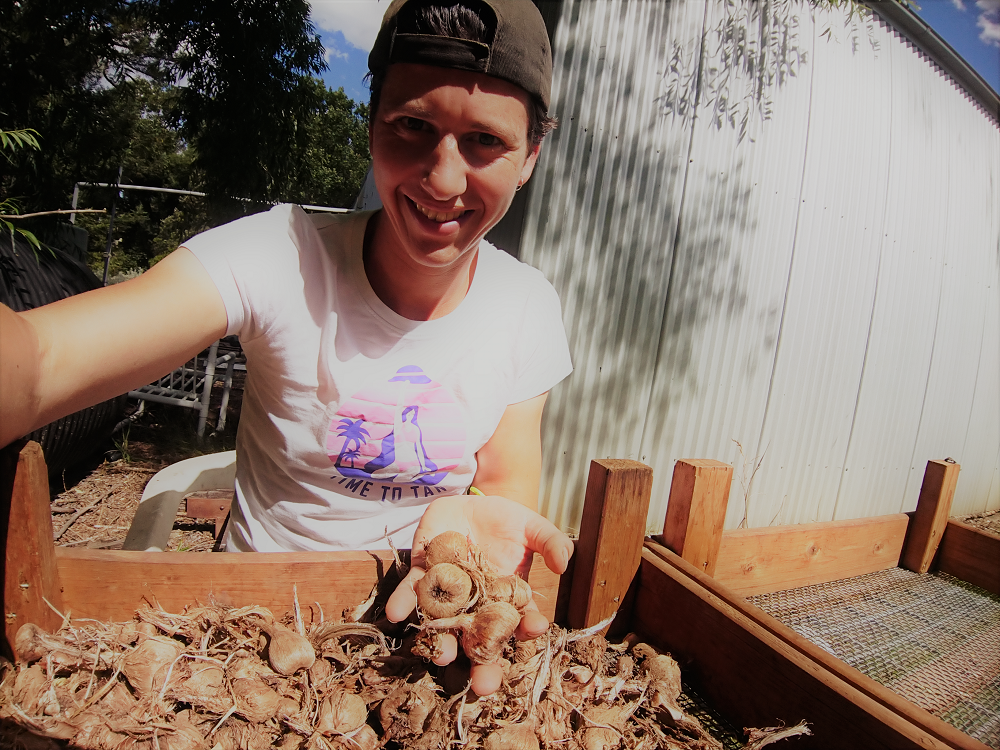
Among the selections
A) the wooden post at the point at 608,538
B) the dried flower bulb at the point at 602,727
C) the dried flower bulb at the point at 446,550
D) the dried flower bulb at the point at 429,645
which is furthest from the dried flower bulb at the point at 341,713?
the wooden post at the point at 608,538

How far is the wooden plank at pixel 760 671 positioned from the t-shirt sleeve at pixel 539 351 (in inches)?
18.6

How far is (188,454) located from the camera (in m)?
5.39

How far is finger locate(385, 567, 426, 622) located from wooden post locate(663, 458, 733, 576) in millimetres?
568

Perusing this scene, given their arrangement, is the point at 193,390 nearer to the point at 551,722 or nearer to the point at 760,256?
the point at 760,256

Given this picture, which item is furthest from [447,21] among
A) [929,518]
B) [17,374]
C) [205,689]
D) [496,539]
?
[929,518]

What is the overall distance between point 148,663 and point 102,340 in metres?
0.48

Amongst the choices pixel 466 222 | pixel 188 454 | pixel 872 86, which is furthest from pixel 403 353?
pixel 188 454

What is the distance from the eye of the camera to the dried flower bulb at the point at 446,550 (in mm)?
921

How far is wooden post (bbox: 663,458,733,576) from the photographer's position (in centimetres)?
118

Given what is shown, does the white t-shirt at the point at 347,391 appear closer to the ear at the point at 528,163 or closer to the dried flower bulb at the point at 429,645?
the ear at the point at 528,163

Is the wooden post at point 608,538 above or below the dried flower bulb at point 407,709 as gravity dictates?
above

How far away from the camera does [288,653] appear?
0.86m

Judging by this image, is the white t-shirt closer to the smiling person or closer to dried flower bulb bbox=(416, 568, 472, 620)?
the smiling person

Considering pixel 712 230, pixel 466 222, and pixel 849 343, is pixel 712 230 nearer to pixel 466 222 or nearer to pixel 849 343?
pixel 849 343
